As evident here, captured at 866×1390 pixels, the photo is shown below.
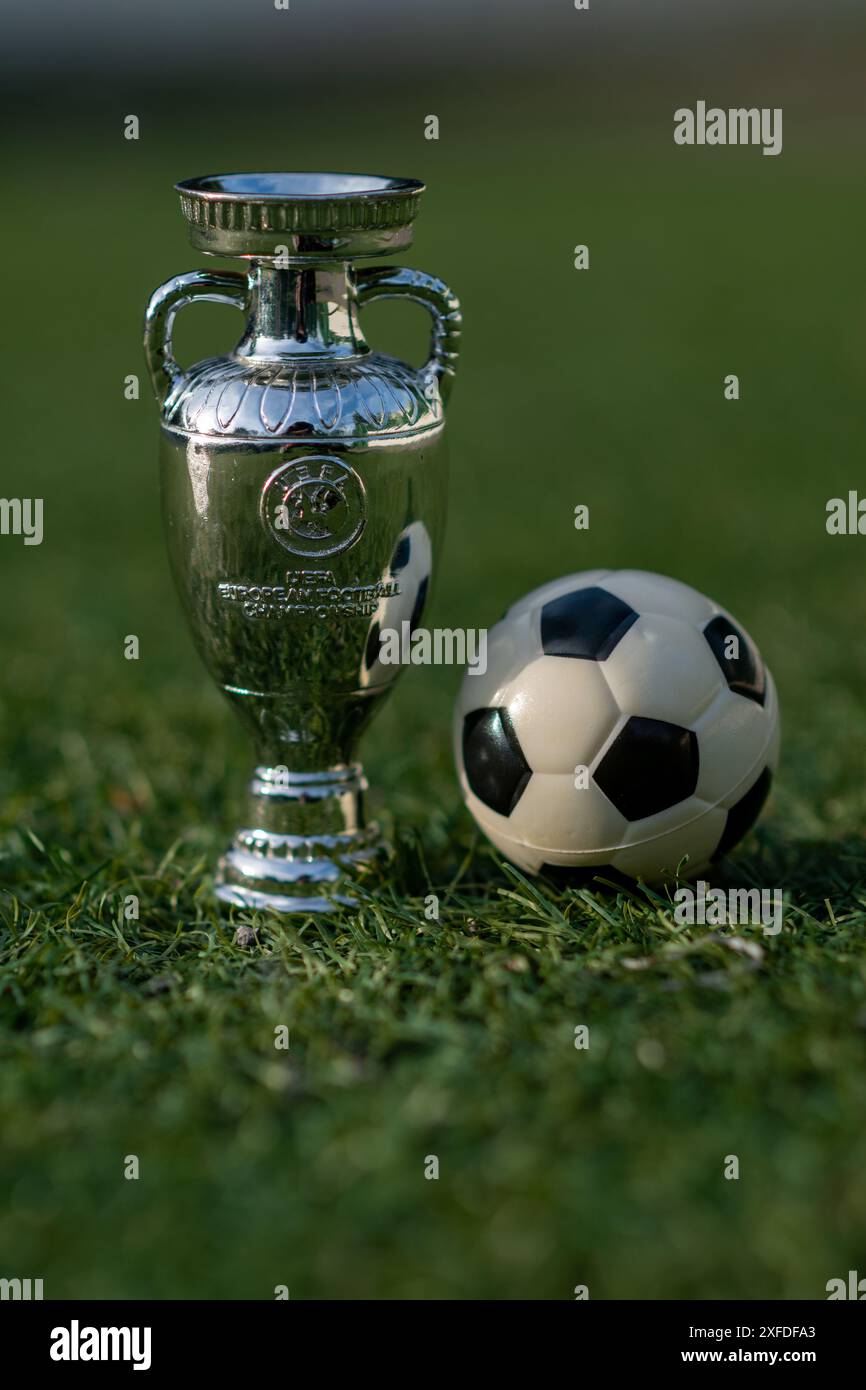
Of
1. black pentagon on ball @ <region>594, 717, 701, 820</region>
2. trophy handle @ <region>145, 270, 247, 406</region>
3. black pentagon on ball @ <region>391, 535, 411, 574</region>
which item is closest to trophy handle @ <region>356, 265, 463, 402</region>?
trophy handle @ <region>145, 270, 247, 406</region>

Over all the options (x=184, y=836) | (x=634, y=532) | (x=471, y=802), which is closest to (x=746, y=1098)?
(x=471, y=802)

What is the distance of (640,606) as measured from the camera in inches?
151

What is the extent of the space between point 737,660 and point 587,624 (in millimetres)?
401

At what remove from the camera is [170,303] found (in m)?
3.93

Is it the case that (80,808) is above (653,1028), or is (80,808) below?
above

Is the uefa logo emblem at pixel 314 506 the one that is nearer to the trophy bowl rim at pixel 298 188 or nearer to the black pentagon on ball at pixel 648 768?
the trophy bowl rim at pixel 298 188

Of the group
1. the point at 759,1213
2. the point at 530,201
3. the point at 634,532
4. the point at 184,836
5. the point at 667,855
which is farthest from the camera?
the point at 530,201

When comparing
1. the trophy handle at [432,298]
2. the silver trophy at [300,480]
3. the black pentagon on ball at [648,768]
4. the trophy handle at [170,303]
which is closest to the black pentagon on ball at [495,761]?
the black pentagon on ball at [648,768]

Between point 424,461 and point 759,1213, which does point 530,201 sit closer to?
point 424,461

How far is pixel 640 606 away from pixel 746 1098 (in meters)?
1.35

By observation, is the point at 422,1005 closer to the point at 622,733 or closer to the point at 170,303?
the point at 622,733

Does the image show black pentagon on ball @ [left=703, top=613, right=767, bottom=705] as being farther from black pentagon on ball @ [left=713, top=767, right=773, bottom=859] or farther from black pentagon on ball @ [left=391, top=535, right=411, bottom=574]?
black pentagon on ball @ [left=391, top=535, right=411, bottom=574]

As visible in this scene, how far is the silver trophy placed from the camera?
12.3 ft

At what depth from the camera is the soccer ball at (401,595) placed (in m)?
3.93
